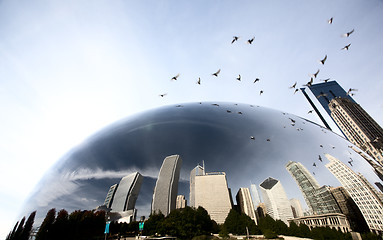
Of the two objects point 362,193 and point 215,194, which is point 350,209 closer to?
point 362,193

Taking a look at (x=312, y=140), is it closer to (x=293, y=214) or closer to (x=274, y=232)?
(x=293, y=214)

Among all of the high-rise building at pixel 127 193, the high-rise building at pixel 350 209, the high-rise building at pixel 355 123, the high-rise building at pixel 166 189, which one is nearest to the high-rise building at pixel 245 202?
the high-rise building at pixel 166 189

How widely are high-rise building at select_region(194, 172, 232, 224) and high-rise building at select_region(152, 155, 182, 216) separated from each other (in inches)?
34.7

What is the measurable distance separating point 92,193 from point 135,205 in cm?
98

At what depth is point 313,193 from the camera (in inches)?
142

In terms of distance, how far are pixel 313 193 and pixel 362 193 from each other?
54.4 inches

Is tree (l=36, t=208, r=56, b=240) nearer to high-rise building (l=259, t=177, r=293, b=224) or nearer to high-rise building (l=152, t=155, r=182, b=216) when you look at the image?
high-rise building (l=152, t=155, r=182, b=216)

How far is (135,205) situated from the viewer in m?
3.24

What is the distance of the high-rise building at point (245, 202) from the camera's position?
3.37 metres

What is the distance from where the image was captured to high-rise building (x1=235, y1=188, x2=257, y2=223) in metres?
3.37

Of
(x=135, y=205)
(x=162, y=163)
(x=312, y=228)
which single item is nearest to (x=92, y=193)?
(x=135, y=205)

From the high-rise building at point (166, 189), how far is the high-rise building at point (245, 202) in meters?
1.60

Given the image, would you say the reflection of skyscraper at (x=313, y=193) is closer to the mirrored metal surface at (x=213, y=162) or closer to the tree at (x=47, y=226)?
the mirrored metal surface at (x=213, y=162)

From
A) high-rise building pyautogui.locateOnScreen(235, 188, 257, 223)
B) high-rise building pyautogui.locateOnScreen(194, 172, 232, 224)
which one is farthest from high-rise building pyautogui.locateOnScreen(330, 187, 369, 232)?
high-rise building pyautogui.locateOnScreen(194, 172, 232, 224)
